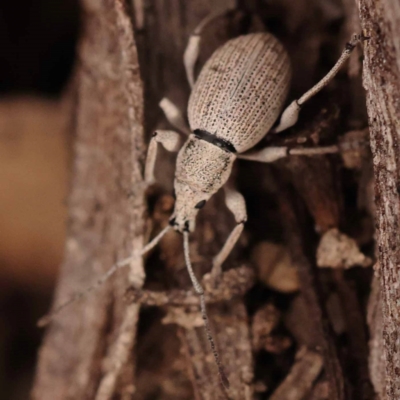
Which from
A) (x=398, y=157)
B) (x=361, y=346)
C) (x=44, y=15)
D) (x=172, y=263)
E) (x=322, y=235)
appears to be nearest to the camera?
(x=398, y=157)

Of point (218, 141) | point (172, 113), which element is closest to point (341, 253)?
point (218, 141)

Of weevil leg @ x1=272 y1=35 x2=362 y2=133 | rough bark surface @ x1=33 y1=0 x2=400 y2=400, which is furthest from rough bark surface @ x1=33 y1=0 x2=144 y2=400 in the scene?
weevil leg @ x1=272 y1=35 x2=362 y2=133

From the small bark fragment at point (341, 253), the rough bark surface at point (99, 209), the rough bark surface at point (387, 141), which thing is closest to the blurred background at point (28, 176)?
the rough bark surface at point (99, 209)

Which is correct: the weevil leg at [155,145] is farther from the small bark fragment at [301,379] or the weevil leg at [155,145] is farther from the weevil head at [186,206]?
the small bark fragment at [301,379]

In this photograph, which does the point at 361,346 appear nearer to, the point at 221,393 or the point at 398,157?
the point at 221,393

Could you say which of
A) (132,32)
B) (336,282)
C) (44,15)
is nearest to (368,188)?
(336,282)

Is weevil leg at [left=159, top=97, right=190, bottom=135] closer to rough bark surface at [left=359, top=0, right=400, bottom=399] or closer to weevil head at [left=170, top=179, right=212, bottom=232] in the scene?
weevil head at [left=170, top=179, right=212, bottom=232]
